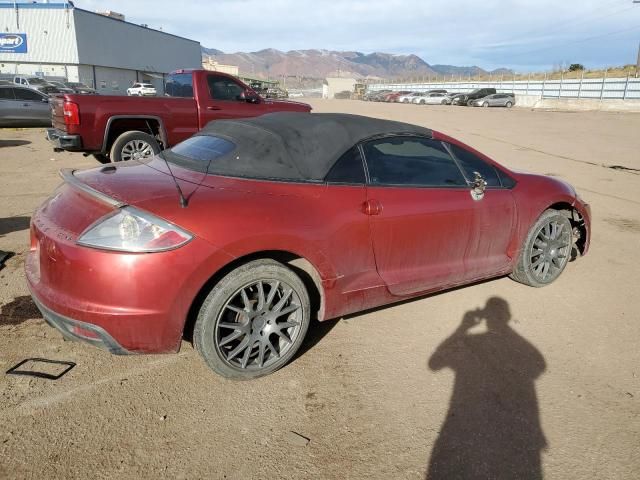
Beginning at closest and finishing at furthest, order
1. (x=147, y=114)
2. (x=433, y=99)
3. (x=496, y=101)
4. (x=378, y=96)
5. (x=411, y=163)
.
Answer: (x=411, y=163), (x=147, y=114), (x=496, y=101), (x=433, y=99), (x=378, y=96)

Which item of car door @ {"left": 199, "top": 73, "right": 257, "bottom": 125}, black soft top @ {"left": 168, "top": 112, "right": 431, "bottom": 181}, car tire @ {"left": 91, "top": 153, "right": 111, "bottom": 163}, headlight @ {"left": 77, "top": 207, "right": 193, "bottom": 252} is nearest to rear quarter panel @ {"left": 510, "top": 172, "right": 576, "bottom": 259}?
black soft top @ {"left": 168, "top": 112, "right": 431, "bottom": 181}

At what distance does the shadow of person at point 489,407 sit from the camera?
228 centimetres

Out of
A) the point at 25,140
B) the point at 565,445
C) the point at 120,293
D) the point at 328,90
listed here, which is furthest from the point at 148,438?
the point at 328,90

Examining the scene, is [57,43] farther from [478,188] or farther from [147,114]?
Answer: [478,188]

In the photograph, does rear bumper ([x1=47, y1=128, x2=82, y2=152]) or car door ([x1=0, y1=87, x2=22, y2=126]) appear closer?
rear bumper ([x1=47, y1=128, x2=82, y2=152])

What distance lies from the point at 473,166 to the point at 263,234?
2.08 metres

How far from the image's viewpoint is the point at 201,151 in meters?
3.27

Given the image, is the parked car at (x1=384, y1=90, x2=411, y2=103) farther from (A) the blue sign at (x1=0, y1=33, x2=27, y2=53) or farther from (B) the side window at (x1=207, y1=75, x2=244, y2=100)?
(B) the side window at (x1=207, y1=75, x2=244, y2=100)

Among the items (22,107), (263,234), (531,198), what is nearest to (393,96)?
(22,107)

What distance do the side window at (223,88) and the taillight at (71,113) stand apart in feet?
7.51

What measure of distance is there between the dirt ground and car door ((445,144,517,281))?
382 millimetres

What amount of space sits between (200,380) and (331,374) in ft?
2.68

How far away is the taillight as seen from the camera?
7.09 metres

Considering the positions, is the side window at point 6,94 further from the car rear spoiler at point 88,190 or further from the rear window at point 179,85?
the car rear spoiler at point 88,190
